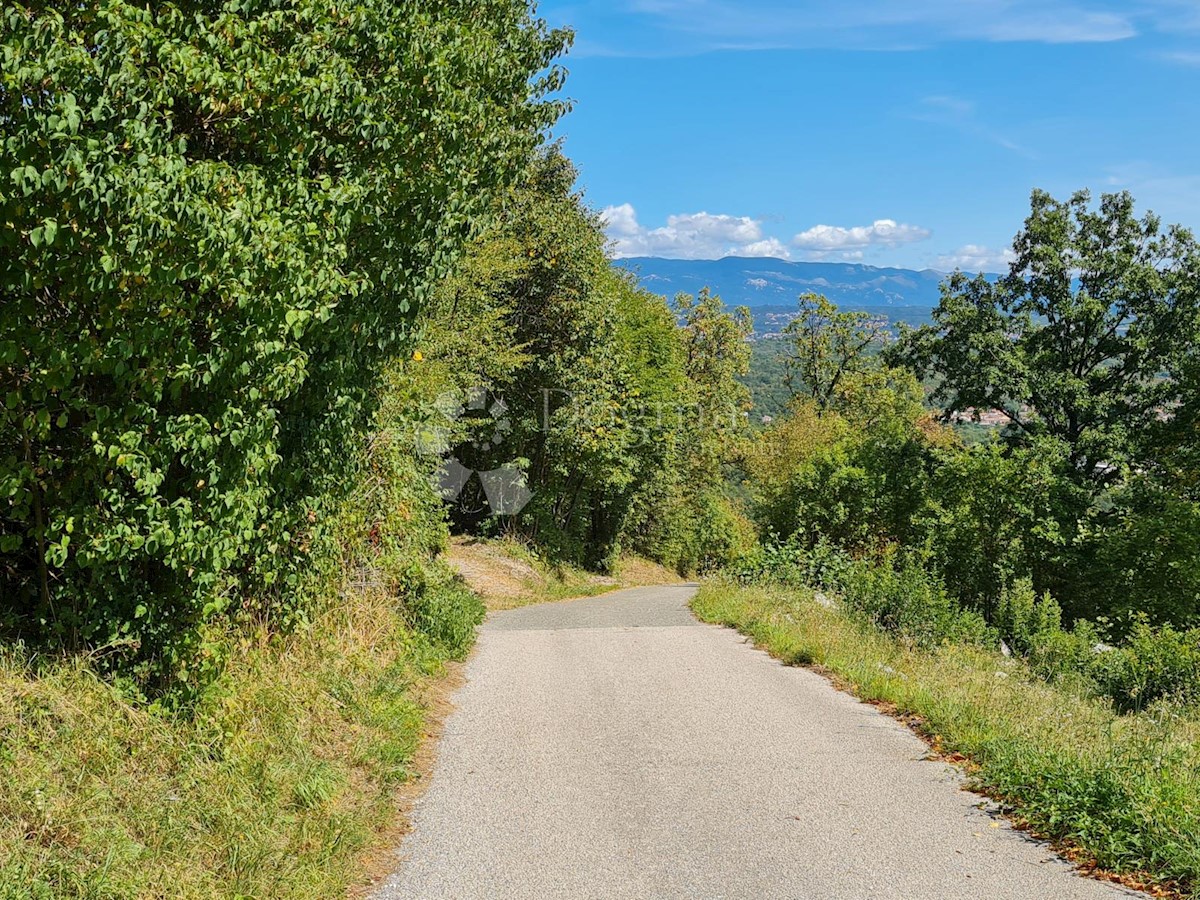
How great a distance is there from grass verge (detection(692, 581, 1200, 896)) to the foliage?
547 cm

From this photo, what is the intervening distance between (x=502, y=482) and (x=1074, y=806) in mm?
24442

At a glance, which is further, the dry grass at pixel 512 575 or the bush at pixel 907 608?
the dry grass at pixel 512 575

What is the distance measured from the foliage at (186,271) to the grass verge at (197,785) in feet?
1.63

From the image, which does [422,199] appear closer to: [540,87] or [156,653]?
[156,653]

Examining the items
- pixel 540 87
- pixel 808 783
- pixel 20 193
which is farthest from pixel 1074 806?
pixel 540 87

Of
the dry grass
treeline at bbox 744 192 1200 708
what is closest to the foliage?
the dry grass

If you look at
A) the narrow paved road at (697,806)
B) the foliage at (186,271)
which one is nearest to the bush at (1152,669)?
the narrow paved road at (697,806)

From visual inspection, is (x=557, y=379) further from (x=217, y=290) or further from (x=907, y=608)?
(x=217, y=290)

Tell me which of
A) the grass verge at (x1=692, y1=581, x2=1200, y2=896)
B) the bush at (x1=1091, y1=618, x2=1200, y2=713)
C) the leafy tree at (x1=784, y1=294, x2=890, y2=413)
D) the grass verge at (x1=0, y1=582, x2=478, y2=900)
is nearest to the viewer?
the grass verge at (x1=0, y1=582, x2=478, y2=900)

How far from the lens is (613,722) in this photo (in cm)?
841

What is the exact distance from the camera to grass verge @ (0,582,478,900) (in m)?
3.97

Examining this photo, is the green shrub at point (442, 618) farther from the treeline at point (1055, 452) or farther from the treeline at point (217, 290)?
the treeline at point (1055, 452)

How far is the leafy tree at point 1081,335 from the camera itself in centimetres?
2633

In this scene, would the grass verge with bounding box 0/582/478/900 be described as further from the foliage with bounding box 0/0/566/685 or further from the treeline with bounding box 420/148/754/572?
the treeline with bounding box 420/148/754/572
